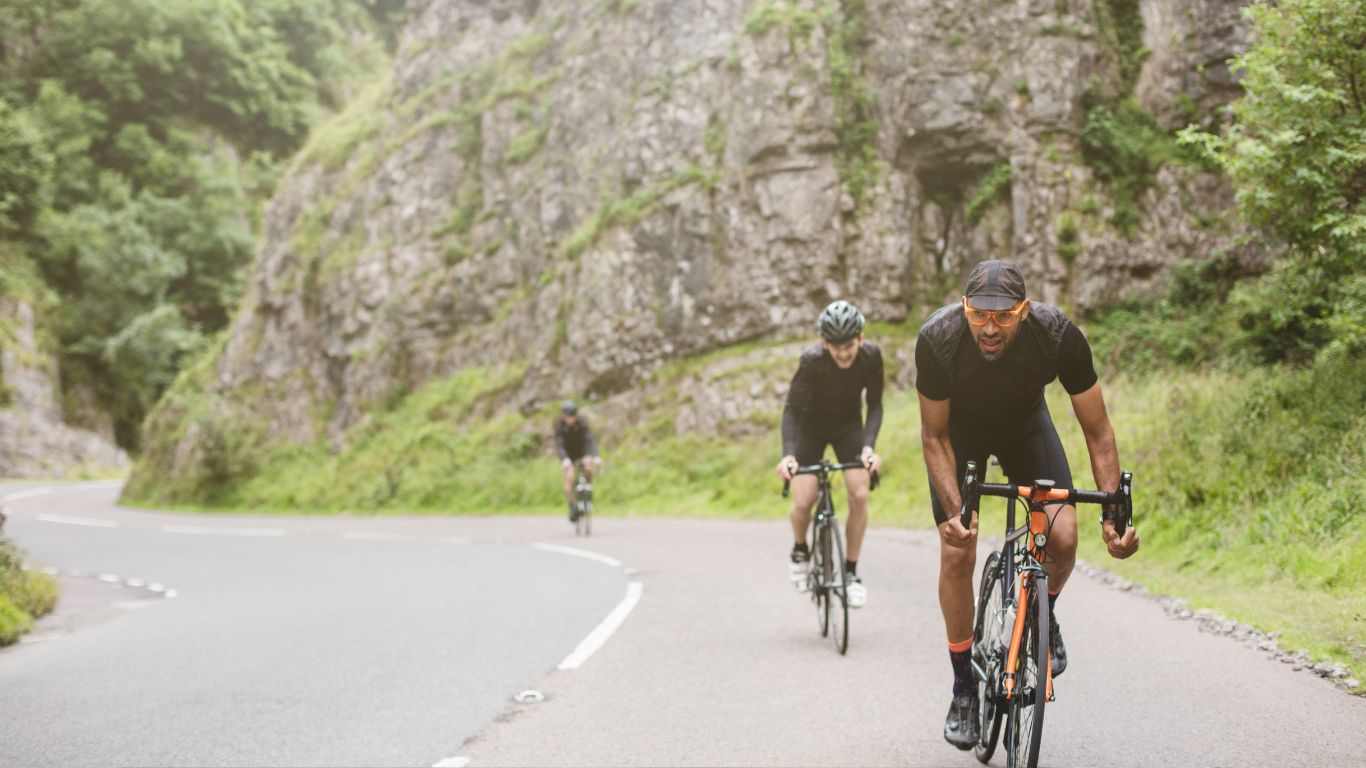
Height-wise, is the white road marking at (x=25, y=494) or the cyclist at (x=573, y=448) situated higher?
the cyclist at (x=573, y=448)

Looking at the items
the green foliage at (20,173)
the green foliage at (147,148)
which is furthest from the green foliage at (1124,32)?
the green foliage at (20,173)

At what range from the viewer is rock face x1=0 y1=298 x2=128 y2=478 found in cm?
4525

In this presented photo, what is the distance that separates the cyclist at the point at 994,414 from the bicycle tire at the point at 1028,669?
11 cm

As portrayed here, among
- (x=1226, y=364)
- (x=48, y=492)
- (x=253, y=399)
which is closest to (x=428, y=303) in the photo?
(x=253, y=399)

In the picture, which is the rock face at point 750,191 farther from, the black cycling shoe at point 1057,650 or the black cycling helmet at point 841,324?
the black cycling shoe at point 1057,650

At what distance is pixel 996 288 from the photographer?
360 centimetres

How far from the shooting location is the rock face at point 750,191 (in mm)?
23594

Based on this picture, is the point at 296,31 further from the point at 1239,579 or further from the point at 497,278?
the point at 1239,579

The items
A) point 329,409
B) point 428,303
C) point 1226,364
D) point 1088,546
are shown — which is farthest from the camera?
point 329,409

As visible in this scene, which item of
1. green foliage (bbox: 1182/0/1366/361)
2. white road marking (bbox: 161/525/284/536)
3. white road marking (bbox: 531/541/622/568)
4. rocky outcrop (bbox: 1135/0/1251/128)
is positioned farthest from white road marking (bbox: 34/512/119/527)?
rocky outcrop (bbox: 1135/0/1251/128)

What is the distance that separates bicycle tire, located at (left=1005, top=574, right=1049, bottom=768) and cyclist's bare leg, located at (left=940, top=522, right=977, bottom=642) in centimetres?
51

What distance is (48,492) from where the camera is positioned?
3709 cm

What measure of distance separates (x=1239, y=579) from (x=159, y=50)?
2519 inches

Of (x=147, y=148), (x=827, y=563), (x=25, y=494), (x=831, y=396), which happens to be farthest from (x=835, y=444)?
(x=147, y=148)
